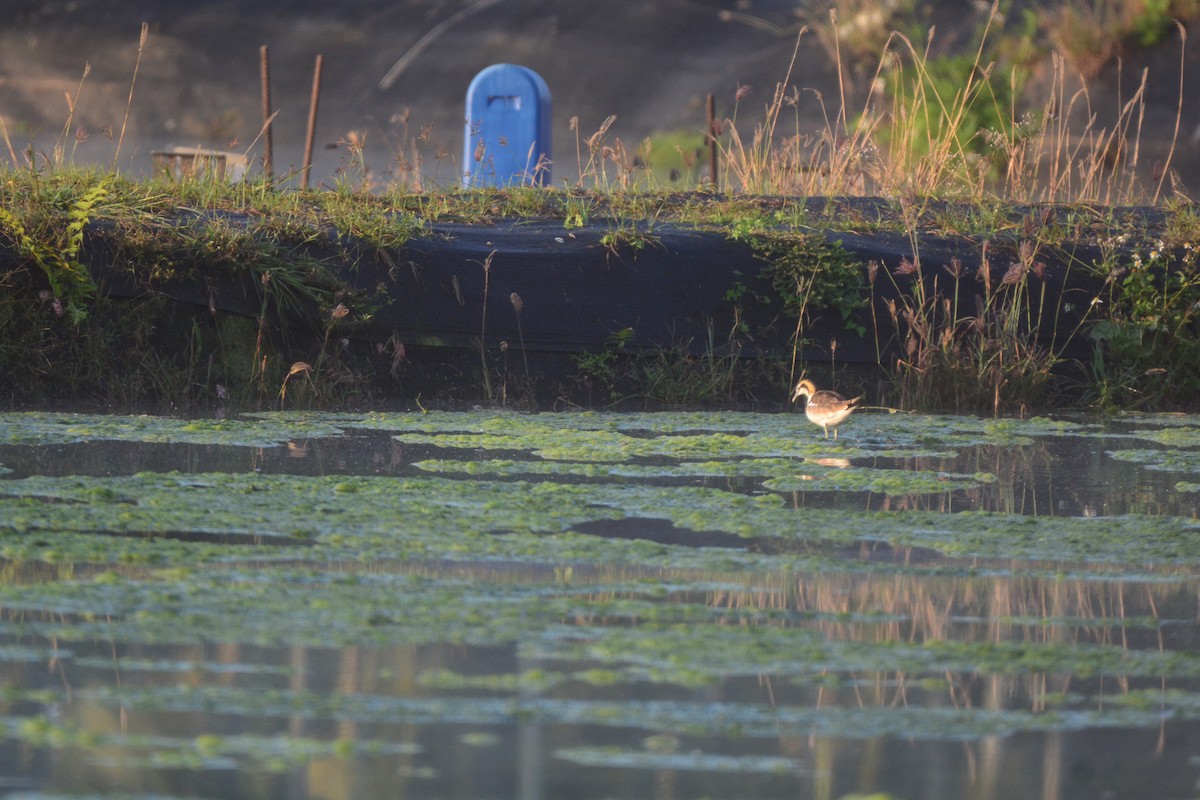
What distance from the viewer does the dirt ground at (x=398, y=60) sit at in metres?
18.6

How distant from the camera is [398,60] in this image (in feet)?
63.6

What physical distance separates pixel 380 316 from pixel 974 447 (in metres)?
2.69

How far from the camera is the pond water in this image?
2.54 metres

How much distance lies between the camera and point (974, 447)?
620 centimetres

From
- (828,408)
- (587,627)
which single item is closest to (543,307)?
(828,408)

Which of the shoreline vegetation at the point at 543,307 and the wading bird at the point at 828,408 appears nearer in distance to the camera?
the wading bird at the point at 828,408

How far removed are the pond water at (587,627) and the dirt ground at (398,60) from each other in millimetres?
13476

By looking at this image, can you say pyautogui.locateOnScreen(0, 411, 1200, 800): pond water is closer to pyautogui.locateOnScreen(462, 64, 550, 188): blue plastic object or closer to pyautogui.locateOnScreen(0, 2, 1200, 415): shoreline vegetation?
pyautogui.locateOnScreen(0, 2, 1200, 415): shoreline vegetation

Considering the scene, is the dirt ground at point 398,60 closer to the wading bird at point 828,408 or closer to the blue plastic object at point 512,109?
the blue plastic object at point 512,109

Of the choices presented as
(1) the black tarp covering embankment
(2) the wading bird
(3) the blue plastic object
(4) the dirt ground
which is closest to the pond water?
(2) the wading bird

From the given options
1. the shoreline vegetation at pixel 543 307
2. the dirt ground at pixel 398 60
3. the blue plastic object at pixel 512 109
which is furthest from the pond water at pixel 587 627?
the dirt ground at pixel 398 60

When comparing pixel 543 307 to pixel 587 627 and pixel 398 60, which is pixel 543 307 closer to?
pixel 587 627

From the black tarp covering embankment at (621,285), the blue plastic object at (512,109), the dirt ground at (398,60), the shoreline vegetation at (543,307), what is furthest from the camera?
the dirt ground at (398,60)

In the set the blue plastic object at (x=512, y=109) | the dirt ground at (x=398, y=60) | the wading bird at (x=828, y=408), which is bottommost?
the wading bird at (x=828, y=408)
